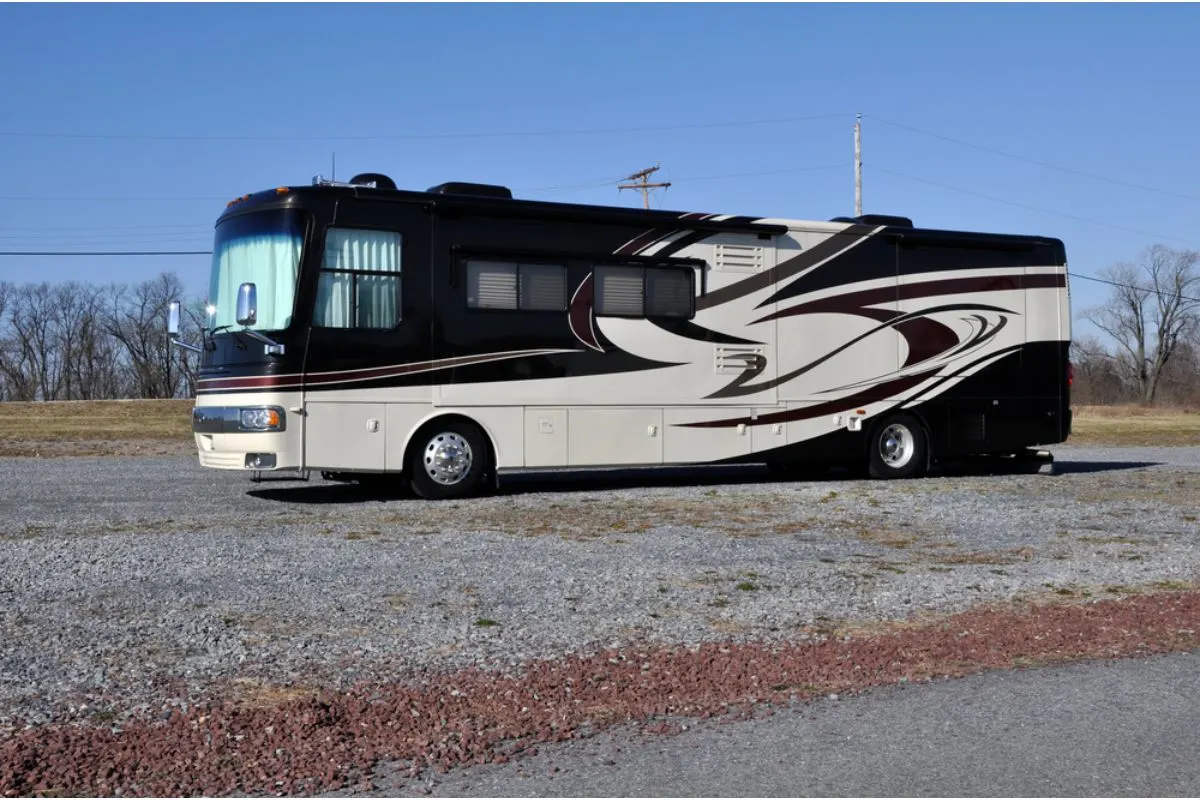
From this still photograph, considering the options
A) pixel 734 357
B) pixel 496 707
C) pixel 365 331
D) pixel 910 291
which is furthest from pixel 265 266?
pixel 496 707

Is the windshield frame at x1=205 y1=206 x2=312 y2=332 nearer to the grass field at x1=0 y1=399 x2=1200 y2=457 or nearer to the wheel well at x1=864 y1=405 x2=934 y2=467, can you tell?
the wheel well at x1=864 y1=405 x2=934 y2=467

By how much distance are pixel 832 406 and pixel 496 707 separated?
1134 cm

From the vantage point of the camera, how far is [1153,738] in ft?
15.3

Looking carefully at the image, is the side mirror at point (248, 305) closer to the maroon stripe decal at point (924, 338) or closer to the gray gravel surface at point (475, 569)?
the gray gravel surface at point (475, 569)

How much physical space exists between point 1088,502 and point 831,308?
419cm

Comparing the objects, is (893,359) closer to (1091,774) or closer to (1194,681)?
(1194,681)

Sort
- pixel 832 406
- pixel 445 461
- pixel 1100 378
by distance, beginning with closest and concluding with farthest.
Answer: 1. pixel 445 461
2. pixel 832 406
3. pixel 1100 378

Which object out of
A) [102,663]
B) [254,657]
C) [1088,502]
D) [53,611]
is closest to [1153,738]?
[254,657]

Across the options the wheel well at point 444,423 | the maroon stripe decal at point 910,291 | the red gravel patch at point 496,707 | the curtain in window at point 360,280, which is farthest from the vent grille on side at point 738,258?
the red gravel patch at point 496,707

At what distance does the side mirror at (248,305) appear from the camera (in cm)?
1249

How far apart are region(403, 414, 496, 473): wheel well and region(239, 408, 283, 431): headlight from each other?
140cm

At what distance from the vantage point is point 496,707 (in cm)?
495

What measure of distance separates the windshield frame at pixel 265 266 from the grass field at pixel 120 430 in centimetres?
1029

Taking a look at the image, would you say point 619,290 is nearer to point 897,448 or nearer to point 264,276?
point 264,276
